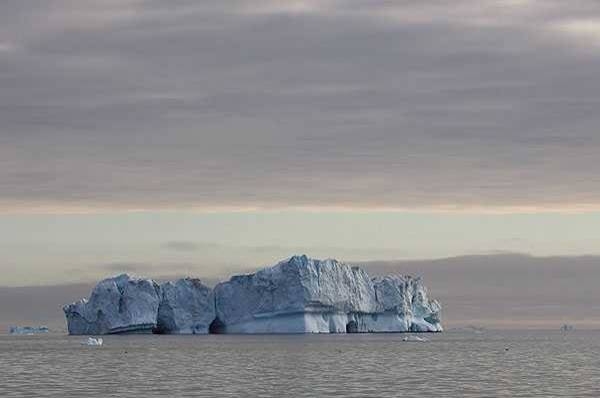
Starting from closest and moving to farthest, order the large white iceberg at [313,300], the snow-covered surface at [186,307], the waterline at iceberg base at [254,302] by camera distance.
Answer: the large white iceberg at [313,300], the waterline at iceberg base at [254,302], the snow-covered surface at [186,307]

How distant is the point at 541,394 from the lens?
158 feet

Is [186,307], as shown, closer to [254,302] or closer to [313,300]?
[254,302]

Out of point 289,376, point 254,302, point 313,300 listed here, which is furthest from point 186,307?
point 289,376

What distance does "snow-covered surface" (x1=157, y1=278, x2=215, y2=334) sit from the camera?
135m

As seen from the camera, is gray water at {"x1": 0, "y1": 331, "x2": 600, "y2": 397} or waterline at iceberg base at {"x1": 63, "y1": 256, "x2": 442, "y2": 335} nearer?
gray water at {"x1": 0, "y1": 331, "x2": 600, "y2": 397}

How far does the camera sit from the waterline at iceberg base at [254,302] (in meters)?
130

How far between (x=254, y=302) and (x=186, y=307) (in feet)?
30.5

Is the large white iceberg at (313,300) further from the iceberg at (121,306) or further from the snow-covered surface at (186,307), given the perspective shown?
the iceberg at (121,306)

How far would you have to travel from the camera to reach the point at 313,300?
13088cm

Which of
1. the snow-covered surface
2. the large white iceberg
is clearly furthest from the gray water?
the snow-covered surface

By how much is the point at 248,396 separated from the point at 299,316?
289 feet

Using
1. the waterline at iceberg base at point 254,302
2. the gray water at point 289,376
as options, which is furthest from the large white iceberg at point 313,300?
the gray water at point 289,376

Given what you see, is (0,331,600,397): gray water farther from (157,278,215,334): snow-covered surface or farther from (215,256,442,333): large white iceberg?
(157,278,215,334): snow-covered surface

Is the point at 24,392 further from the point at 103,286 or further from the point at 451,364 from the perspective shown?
the point at 103,286
